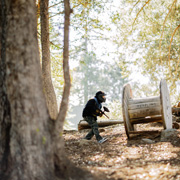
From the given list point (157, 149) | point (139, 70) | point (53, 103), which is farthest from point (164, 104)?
point (139, 70)

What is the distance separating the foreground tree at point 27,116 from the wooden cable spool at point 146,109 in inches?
172

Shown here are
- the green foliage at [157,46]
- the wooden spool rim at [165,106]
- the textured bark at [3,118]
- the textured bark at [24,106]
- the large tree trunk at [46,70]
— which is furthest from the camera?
the green foliage at [157,46]

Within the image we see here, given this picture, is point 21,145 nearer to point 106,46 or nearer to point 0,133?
point 0,133

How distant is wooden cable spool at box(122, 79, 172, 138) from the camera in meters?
7.79

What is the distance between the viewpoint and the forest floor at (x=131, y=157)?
410cm

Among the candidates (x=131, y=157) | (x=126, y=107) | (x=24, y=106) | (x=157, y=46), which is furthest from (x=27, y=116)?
(x=157, y=46)

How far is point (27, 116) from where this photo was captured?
3.54 m

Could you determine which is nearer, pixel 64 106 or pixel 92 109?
pixel 64 106

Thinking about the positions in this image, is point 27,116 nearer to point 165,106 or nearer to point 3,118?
point 3,118

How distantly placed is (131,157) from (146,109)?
2462 mm

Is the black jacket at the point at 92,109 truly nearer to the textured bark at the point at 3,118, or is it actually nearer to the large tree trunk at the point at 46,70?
the large tree trunk at the point at 46,70

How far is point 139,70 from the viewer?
17188mm

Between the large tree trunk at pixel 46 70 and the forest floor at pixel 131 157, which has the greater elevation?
the large tree trunk at pixel 46 70

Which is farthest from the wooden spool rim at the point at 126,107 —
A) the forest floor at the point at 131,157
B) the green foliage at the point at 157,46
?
the green foliage at the point at 157,46
